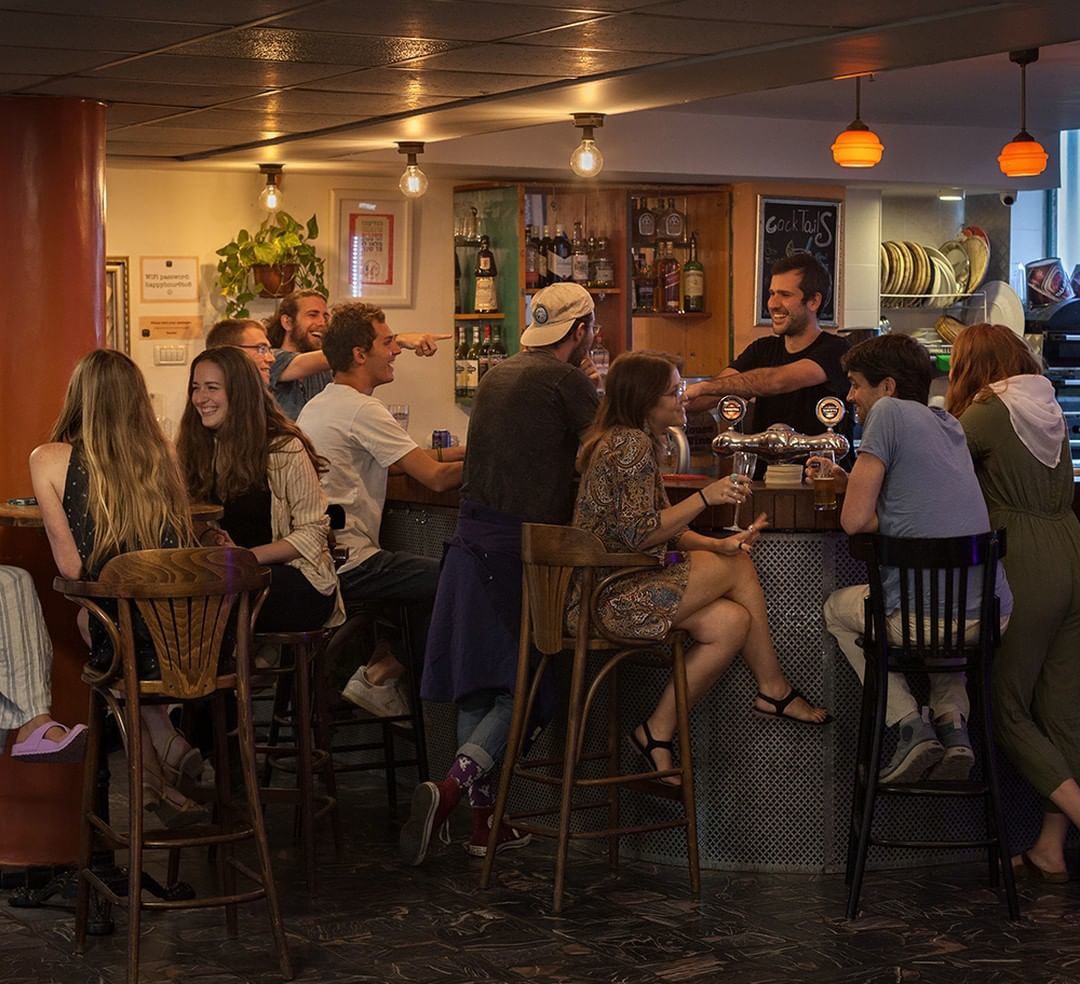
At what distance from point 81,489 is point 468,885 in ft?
5.00

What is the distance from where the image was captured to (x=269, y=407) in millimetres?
4664

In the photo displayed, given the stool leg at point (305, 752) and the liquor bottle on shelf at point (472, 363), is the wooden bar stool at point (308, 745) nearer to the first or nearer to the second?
the stool leg at point (305, 752)

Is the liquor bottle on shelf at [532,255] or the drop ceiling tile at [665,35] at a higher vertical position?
the drop ceiling tile at [665,35]

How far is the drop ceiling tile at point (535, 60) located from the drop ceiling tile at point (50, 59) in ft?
2.96

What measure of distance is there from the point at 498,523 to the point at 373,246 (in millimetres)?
4042

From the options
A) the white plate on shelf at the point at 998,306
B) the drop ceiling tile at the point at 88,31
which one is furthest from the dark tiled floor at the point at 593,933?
the white plate on shelf at the point at 998,306

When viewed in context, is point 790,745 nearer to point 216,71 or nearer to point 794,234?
point 216,71

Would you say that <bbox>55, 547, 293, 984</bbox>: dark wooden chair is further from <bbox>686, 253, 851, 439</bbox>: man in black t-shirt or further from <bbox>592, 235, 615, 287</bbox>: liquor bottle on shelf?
<bbox>592, 235, 615, 287</bbox>: liquor bottle on shelf

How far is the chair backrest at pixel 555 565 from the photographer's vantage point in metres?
4.40

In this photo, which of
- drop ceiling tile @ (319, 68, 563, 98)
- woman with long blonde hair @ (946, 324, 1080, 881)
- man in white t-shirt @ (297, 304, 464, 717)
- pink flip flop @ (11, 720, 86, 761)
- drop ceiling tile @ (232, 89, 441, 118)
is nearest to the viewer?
pink flip flop @ (11, 720, 86, 761)

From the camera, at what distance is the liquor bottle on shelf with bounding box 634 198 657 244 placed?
8.98 m

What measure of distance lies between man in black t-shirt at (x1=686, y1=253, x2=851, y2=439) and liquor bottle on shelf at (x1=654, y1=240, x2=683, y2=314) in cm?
293

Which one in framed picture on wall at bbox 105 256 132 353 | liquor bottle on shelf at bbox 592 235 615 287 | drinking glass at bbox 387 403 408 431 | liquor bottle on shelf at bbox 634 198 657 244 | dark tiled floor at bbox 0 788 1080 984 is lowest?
dark tiled floor at bbox 0 788 1080 984

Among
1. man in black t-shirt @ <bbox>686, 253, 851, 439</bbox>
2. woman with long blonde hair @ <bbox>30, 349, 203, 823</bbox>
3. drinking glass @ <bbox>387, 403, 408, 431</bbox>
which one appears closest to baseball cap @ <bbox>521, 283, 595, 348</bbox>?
man in black t-shirt @ <bbox>686, 253, 851, 439</bbox>
